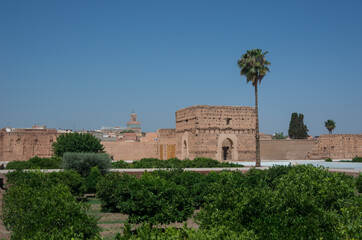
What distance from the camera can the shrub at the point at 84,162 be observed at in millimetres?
18062

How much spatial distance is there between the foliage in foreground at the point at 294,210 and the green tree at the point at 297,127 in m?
38.4

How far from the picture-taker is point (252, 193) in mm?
8438

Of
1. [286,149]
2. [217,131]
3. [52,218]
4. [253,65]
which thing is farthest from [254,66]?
[52,218]

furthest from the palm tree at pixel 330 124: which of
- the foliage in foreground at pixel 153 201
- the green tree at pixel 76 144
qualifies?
the foliage in foreground at pixel 153 201

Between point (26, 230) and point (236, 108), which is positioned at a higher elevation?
point (236, 108)

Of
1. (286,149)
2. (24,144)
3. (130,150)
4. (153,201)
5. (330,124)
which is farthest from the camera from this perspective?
(330,124)

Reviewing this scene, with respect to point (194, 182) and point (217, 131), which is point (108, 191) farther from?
point (217, 131)

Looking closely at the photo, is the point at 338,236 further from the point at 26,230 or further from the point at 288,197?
the point at 26,230

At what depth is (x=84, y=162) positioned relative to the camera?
18.1m

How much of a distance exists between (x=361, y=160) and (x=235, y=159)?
32.1 ft

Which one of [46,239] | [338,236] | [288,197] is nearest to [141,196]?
[288,197]

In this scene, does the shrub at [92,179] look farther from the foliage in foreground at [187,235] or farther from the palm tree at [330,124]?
the palm tree at [330,124]

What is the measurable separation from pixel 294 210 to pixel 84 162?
40.9ft

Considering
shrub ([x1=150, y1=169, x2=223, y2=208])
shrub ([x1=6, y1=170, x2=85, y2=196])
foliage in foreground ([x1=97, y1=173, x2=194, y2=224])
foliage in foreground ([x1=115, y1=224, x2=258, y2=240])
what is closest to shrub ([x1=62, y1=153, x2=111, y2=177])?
shrub ([x1=6, y1=170, x2=85, y2=196])
